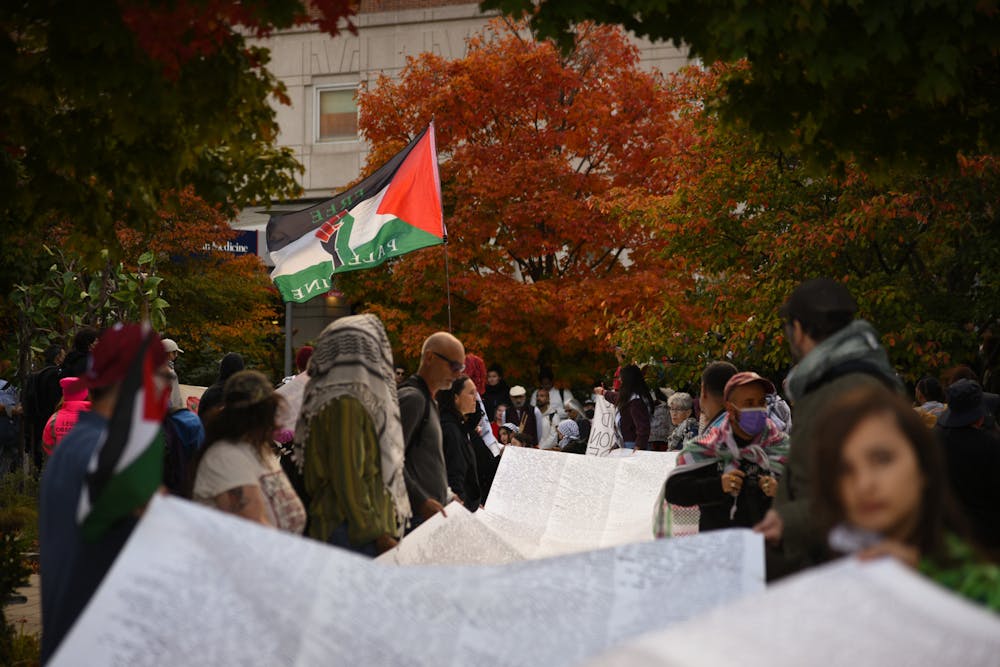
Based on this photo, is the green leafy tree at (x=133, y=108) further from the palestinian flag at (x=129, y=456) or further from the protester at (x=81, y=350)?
the protester at (x=81, y=350)

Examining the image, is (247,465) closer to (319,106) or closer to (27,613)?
(27,613)

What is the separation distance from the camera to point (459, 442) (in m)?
9.07

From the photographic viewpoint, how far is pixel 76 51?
598cm

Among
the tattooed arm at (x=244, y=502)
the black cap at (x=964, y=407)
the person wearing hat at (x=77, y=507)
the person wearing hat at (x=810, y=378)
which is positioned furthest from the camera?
the black cap at (x=964, y=407)

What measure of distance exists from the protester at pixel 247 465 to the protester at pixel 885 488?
2877 millimetres

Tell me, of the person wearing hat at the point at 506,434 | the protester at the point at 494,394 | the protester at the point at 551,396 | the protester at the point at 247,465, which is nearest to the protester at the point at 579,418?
the protester at the point at 551,396

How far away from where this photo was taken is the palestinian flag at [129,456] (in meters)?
3.70

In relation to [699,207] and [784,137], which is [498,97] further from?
[784,137]

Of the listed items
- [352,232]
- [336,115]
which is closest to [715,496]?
[352,232]

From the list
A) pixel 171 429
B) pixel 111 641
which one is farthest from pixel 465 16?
pixel 111 641

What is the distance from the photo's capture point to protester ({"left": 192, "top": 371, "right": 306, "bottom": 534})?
5301mm

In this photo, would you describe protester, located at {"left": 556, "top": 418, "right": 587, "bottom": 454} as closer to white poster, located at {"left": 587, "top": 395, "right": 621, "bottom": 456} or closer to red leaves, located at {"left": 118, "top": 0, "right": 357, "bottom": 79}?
white poster, located at {"left": 587, "top": 395, "right": 621, "bottom": 456}

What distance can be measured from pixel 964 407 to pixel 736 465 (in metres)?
2.02

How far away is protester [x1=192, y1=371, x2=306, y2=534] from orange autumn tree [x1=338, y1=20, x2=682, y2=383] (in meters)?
17.4
